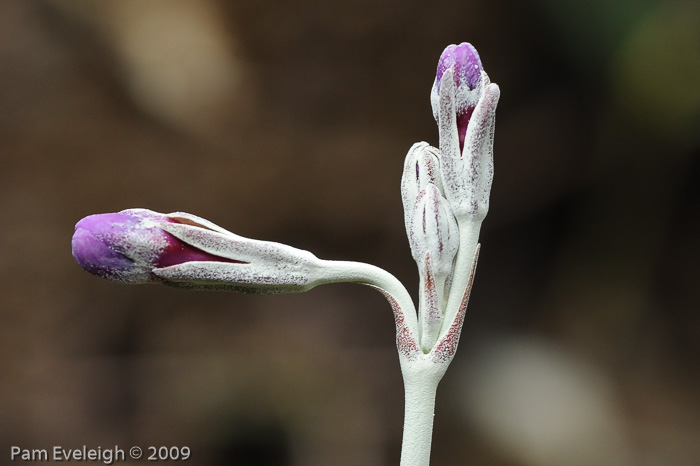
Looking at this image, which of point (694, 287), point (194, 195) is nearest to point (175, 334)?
point (194, 195)

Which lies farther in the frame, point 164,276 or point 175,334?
point 175,334

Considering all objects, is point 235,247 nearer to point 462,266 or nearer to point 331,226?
point 462,266

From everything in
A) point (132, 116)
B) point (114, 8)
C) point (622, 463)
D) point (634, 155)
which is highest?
point (114, 8)

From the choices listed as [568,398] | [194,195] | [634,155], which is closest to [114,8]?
[194,195]

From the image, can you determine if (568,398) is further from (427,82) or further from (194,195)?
(194,195)

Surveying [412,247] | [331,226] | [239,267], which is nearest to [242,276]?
[239,267]

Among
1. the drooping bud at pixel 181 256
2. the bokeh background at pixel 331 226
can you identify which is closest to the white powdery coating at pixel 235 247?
the drooping bud at pixel 181 256

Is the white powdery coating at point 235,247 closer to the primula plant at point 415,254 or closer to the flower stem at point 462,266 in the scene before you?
the primula plant at point 415,254

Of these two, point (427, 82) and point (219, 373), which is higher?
point (427, 82)
